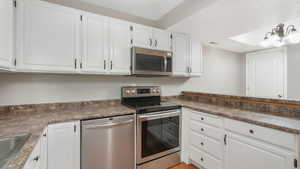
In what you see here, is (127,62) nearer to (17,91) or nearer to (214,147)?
(17,91)

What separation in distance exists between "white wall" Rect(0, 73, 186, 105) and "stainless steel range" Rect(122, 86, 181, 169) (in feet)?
1.02

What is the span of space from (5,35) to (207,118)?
2274mm

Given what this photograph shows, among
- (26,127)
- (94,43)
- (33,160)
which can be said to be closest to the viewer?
(33,160)

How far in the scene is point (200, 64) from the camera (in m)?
2.66

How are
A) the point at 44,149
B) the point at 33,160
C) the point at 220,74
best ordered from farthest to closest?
the point at 220,74 → the point at 44,149 → the point at 33,160

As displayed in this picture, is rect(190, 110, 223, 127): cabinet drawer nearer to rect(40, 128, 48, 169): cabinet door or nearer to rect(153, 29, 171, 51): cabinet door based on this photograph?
rect(153, 29, 171, 51): cabinet door

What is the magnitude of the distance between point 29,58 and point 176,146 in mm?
2219

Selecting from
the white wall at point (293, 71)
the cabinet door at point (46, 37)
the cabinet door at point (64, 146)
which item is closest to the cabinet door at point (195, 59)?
the cabinet door at point (46, 37)

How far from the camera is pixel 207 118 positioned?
1.71m

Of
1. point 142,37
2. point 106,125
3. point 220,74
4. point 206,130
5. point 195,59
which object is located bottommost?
point 206,130

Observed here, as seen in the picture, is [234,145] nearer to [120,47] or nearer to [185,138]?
[185,138]

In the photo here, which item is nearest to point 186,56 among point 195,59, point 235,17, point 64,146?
point 195,59

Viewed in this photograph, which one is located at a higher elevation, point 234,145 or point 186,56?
point 186,56

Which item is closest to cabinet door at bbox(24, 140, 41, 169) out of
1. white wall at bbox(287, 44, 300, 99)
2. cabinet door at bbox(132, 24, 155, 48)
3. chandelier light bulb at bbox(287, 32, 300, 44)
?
cabinet door at bbox(132, 24, 155, 48)
